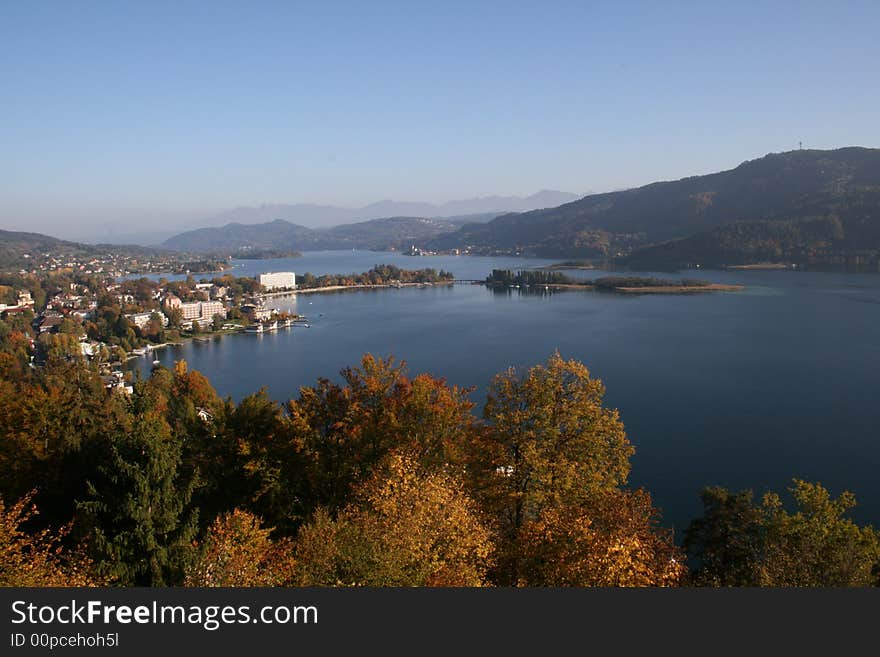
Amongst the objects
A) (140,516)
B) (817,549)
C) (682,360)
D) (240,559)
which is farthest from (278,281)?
(240,559)

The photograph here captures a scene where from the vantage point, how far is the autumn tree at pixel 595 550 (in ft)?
9.26

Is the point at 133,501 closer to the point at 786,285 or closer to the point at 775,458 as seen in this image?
the point at 775,458

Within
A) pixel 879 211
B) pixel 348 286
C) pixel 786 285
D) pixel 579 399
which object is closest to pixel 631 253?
pixel 879 211

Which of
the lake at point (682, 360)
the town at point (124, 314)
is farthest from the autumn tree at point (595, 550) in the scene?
the town at point (124, 314)

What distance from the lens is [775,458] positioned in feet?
31.2

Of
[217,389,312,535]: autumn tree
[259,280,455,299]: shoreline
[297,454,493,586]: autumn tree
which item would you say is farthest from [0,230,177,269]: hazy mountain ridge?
[297,454,493,586]: autumn tree

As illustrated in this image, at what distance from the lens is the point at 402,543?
293 cm

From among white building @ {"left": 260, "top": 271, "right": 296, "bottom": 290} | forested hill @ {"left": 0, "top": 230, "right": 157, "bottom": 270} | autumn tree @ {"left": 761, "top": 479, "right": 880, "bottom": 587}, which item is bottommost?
autumn tree @ {"left": 761, "top": 479, "right": 880, "bottom": 587}

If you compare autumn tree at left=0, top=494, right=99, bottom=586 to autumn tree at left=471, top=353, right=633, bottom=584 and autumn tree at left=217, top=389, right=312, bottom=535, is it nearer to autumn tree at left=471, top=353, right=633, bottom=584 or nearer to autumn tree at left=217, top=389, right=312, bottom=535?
autumn tree at left=217, top=389, right=312, bottom=535

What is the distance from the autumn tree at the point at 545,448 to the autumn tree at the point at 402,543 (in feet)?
2.02

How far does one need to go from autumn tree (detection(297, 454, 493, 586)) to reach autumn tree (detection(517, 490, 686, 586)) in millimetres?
274

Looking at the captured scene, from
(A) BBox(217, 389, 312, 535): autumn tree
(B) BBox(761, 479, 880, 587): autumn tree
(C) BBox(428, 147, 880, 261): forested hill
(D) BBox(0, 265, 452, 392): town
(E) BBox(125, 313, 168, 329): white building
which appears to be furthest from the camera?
(C) BBox(428, 147, 880, 261): forested hill

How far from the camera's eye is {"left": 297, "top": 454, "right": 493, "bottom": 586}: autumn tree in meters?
2.78

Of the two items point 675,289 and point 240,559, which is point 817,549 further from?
point 675,289
